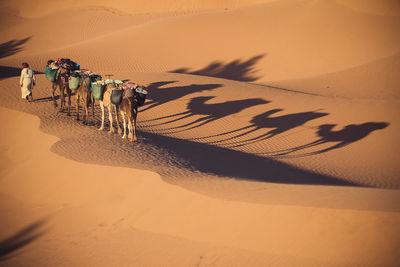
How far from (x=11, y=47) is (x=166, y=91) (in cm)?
2341

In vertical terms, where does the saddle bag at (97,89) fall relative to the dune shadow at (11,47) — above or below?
below

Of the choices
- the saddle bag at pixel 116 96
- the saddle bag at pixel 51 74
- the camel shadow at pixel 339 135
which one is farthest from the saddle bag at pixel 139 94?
the camel shadow at pixel 339 135

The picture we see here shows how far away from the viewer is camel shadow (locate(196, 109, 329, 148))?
16359 mm

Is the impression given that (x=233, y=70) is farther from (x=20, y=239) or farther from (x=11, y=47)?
(x=20, y=239)

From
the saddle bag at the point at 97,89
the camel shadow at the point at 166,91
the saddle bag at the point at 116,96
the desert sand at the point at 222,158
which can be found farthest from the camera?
the camel shadow at the point at 166,91

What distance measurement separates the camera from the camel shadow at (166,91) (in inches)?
736

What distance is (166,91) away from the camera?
1972 cm

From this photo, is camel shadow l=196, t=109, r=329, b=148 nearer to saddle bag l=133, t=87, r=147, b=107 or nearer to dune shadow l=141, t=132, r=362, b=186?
dune shadow l=141, t=132, r=362, b=186

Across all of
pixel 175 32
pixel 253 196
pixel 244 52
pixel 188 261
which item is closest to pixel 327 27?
pixel 244 52

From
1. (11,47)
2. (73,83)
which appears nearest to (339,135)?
(73,83)

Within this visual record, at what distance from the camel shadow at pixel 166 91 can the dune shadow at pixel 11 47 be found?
20.2 metres

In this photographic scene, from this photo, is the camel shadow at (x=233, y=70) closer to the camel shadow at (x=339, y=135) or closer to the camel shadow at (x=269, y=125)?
the camel shadow at (x=269, y=125)

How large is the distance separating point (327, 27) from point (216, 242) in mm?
27688

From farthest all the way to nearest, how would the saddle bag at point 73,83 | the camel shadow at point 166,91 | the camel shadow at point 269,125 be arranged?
the camel shadow at point 166,91, the camel shadow at point 269,125, the saddle bag at point 73,83
